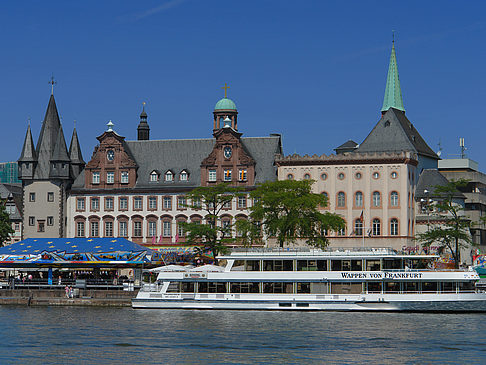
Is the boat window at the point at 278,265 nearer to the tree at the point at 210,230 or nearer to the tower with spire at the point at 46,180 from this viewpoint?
the tree at the point at 210,230

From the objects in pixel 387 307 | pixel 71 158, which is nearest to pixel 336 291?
pixel 387 307

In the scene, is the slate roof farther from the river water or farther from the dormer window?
the river water

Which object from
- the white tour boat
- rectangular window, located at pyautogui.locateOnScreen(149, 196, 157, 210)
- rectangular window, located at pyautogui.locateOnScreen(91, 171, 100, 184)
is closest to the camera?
the white tour boat

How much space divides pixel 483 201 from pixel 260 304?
70.6 meters

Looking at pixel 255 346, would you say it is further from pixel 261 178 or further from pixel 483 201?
pixel 483 201

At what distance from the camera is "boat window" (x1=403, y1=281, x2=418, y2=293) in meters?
81.1

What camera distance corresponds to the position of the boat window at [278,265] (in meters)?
83.3

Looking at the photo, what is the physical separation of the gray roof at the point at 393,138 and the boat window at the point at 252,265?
52218 mm

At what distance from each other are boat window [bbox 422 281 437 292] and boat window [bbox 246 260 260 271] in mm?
13937

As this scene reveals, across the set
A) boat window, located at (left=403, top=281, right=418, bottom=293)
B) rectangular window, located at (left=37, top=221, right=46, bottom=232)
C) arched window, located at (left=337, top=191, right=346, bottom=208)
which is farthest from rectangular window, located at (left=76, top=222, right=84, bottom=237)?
boat window, located at (left=403, top=281, right=418, bottom=293)

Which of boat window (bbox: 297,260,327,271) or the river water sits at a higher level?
boat window (bbox: 297,260,327,271)

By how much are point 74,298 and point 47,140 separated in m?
53.7

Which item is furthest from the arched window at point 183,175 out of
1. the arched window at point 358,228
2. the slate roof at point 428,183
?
the slate roof at point 428,183

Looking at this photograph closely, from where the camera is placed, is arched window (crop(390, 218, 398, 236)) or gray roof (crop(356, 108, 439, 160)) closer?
arched window (crop(390, 218, 398, 236))
